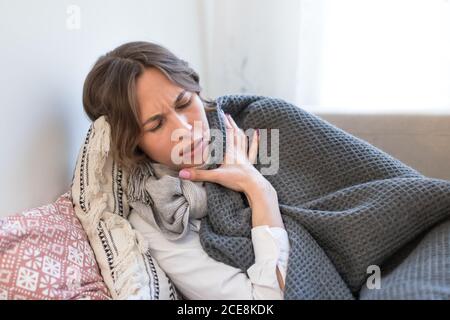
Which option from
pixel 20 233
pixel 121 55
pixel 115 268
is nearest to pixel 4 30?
pixel 121 55

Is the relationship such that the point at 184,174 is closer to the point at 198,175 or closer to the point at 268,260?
the point at 198,175

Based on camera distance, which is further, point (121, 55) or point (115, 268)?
point (121, 55)

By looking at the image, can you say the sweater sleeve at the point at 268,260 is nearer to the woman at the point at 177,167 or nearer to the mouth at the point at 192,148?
the woman at the point at 177,167

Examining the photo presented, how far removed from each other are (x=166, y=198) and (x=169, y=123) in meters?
0.15

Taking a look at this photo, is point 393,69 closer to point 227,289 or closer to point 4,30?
point 227,289

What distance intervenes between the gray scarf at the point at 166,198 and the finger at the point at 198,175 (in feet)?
0.04

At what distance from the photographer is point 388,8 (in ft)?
4.86

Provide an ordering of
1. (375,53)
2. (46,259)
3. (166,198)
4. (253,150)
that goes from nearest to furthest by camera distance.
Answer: (46,259) → (166,198) → (253,150) → (375,53)

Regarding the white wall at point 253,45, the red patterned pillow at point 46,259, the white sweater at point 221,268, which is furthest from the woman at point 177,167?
the white wall at point 253,45

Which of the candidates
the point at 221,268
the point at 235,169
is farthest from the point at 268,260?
the point at 235,169

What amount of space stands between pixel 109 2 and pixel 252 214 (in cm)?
66

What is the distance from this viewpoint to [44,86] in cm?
94

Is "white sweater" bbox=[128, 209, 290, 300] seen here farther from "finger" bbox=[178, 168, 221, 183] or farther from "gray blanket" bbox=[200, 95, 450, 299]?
"finger" bbox=[178, 168, 221, 183]

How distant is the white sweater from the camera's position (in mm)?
833
